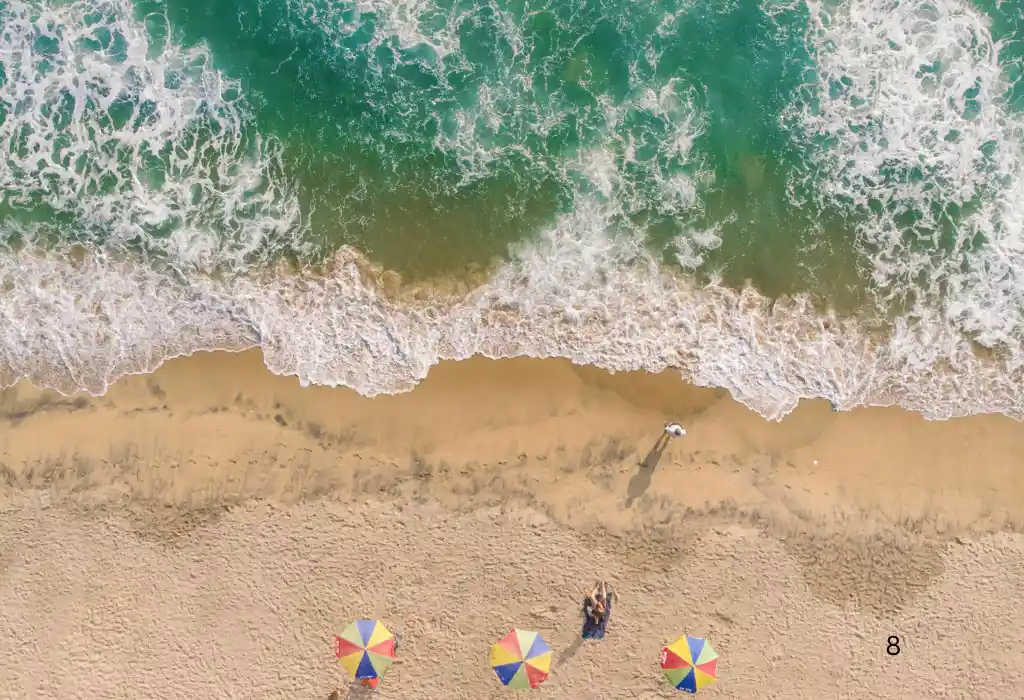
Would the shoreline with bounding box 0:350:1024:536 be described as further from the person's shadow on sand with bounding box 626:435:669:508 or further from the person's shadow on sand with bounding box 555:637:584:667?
the person's shadow on sand with bounding box 555:637:584:667

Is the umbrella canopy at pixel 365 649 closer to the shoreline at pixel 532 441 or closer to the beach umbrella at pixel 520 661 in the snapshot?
the beach umbrella at pixel 520 661

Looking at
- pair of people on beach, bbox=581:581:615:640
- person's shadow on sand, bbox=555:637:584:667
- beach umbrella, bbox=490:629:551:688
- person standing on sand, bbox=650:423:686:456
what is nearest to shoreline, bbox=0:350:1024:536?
person standing on sand, bbox=650:423:686:456

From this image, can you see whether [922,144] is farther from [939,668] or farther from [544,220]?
[939,668]

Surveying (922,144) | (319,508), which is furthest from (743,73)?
(319,508)

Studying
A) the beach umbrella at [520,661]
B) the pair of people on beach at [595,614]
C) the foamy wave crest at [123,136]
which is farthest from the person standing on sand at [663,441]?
the foamy wave crest at [123,136]

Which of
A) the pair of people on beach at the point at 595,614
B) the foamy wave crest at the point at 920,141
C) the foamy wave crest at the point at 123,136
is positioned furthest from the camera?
the foamy wave crest at the point at 920,141

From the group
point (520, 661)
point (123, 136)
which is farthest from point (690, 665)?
point (123, 136)
